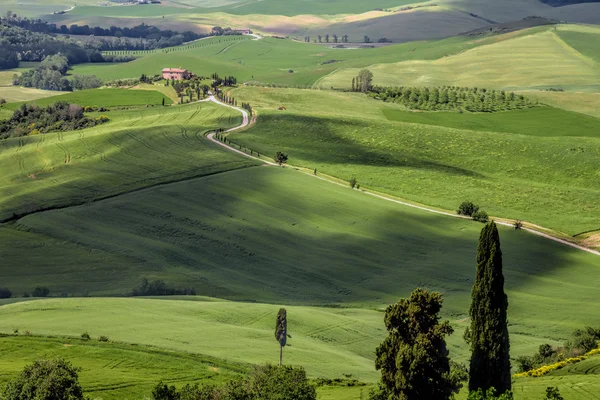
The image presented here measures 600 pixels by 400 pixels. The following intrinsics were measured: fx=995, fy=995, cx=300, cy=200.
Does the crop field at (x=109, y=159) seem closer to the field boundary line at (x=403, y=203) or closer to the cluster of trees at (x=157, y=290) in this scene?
the field boundary line at (x=403, y=203)

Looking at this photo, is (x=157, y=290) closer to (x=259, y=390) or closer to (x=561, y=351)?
(x=259, y=390)

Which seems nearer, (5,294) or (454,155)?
(5,294)

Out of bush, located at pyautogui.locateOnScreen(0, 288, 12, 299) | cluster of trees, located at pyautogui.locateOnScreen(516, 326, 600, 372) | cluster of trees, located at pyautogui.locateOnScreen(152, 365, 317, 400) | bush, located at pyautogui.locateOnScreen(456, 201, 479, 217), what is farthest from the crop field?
cluster of trees, located at pyautogui.locateOnScreen(516, 326, 600, 372)

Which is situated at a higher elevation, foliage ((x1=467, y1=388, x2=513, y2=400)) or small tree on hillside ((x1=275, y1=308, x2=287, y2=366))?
foliage ((x1=467, y1=388, x2=513, y2=400))

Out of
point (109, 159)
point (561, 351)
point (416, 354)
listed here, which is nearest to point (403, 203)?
point (109, 159)

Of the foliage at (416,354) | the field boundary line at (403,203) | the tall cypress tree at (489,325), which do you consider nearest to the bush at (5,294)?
the foliage at (416,354)

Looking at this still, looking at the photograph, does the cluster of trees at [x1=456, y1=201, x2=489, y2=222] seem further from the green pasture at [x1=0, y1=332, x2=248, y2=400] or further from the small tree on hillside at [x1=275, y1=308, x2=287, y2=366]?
the green pasture at [x1=0, y1=332, x2=248, y2=400]
